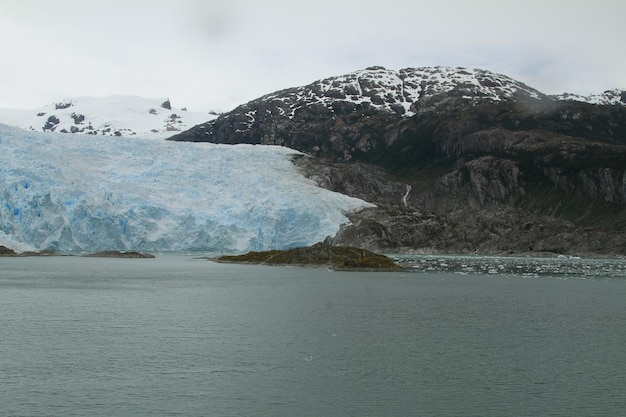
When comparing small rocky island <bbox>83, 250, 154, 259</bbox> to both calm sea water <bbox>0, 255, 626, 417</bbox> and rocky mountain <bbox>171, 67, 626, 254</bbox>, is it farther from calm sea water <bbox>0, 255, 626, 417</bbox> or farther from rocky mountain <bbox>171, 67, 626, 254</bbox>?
calm sea water <bbox>0, 255, 626, 417</bbox>

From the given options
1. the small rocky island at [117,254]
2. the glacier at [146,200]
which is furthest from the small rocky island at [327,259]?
the small rocky island at [117,254]

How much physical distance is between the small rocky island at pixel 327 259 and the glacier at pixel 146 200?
9446 millimetres

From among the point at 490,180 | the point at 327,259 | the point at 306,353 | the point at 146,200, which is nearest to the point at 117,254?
the point at 146,200

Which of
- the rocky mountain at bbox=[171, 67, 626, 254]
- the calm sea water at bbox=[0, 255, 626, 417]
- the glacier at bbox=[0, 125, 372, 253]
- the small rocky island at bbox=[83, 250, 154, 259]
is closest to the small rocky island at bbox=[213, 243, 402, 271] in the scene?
the glacier at bbox=[0, 125, 372, 253]

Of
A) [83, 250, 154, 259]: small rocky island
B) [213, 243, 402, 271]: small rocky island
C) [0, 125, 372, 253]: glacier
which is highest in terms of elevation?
[0, 125, 372, 253]: glacier

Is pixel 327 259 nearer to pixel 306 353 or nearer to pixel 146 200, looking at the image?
pixel 146 200

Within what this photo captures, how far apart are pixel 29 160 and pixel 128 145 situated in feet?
62.1

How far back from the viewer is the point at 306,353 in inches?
883

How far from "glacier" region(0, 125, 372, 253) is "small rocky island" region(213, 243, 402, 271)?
945 cm

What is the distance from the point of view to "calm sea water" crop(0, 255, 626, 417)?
16.4m

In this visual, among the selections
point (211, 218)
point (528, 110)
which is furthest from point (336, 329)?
point (528, 110)

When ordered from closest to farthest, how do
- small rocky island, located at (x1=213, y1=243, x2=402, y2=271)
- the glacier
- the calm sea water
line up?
the calm sea water → small rocky island, located at (x1=213, y1=243, x2=402, y2=271) → the glacier

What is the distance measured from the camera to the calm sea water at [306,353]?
53.9 ft

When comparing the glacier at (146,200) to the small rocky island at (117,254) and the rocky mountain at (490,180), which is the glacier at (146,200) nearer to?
the small rocky island at (117,254)
